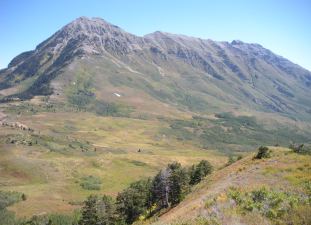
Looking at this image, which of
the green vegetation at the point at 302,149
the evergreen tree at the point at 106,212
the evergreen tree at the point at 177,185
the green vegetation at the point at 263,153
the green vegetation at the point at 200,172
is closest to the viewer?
the green vegetation at the point at 302,149

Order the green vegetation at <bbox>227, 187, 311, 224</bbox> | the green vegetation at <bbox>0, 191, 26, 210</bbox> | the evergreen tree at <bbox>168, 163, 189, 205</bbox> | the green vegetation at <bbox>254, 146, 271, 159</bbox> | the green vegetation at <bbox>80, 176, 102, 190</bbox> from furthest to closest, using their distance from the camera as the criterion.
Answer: the green vegetation at <bbox>80, 176, 102, 190</bbox> < the green vegetation at <bbox>0, 191, 26, 210</bbox> < the evergreen tree at <bbox>168, 163, 189, 205</bbox> < the green vegetation at <bbox>254, 146, 271, 159</bbox> < the green vegetation at <bbox>227, 187, 311, 224</bbox>

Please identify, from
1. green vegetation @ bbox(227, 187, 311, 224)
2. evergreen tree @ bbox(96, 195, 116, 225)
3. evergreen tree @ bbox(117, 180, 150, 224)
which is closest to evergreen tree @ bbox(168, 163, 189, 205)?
evergreen tree @ bbox(117, 180, 150, 224)

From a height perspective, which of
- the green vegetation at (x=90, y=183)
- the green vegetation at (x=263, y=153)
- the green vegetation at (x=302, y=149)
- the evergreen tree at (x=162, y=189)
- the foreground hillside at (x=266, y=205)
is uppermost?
the green vegetation at (x=302, y=149)

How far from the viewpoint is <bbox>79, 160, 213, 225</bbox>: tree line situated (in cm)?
7588

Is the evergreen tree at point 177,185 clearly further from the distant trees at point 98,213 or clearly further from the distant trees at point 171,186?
the distant trees at point 98,213

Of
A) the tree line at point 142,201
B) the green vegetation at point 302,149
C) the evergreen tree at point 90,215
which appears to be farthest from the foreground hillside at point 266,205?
the evergreen tree at point 90,215

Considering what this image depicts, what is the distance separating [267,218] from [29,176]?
176406mm

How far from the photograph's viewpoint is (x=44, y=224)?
107 m

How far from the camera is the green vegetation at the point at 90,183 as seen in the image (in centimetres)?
17834

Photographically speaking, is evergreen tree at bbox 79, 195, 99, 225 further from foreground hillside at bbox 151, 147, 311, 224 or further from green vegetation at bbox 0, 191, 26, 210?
green vegetation at bbox 0, 191, 26, 210

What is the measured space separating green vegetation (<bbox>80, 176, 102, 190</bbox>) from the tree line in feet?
299

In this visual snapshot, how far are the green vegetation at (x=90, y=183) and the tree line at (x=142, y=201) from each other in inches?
3585

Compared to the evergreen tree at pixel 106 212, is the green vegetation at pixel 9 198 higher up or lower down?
lower down

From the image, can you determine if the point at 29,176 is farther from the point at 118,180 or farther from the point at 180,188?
the point at 180,188
